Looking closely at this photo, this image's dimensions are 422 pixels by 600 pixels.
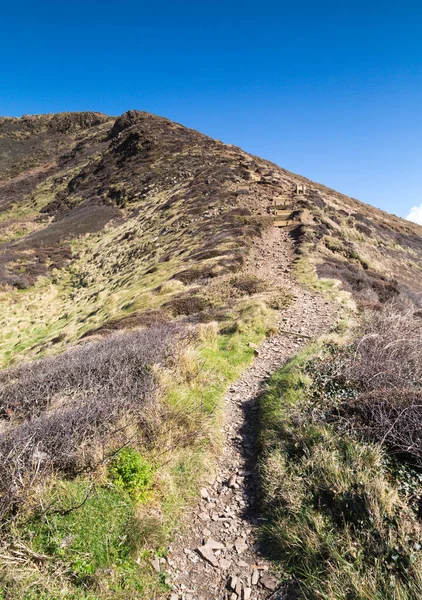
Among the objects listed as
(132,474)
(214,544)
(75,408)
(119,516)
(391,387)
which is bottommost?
(214,544)

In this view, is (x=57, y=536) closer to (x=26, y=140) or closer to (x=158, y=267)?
(x=158, y=267)

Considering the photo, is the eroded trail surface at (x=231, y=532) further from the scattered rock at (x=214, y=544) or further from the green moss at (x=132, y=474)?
the green moss at (x=132, y=474)

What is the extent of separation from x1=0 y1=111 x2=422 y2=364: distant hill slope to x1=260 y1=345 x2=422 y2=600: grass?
8.52 meters

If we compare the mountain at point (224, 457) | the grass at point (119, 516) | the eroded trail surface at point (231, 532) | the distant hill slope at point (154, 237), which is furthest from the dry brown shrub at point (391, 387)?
the distant hill slope at point (154, 237)

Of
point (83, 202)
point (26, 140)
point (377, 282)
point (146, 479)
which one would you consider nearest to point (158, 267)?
point (377, 282)

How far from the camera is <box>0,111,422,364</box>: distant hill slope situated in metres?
18.3

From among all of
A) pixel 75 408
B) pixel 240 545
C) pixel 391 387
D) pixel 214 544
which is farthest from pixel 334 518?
pixel 75 408

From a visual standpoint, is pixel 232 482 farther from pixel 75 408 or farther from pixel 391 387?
pixel 391 387

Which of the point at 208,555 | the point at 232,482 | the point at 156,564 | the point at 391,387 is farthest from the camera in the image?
the point at 391,387

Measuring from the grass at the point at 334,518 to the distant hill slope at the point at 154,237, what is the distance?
852 cm

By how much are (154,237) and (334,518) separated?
2836 cm

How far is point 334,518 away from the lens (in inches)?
142

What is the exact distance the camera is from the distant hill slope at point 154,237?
18297mm

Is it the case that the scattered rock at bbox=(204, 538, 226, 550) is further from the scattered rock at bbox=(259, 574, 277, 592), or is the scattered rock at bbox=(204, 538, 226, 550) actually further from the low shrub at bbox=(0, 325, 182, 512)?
the low shrub at bbox=(0, 325, 182, 512)
